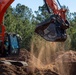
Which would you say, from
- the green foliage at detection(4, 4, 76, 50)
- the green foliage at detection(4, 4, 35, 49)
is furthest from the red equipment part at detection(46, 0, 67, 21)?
the green foliage at detection(4, 4, 35, 49)

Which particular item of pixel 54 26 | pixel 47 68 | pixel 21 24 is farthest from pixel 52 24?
pixel 21 24

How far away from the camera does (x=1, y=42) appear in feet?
35.4

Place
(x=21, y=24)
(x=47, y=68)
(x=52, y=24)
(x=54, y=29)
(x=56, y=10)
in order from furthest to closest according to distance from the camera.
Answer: (x=21, y=24) < (x=47, y=68) < (x=56, y=10) < (x=52, y=24) < (x=54, y=29)

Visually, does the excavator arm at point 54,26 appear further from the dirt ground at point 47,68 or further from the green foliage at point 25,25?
the green foliage at point 25,25

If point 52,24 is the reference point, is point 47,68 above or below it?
below

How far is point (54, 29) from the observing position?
32.4 feet

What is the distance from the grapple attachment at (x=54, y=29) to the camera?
32.2 feet

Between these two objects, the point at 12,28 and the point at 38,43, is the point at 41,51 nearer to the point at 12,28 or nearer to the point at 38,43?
the point at 38,43

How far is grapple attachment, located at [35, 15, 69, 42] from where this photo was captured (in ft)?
32.2

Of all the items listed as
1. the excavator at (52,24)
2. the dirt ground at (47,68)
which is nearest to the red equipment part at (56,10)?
the excavator at (52,24)

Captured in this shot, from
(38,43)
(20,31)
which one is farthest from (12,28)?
(38,43)

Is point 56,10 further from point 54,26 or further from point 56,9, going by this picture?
point 54,26

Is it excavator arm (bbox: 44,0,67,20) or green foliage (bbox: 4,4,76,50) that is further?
green foliage (bbox: 4,4,76,50)

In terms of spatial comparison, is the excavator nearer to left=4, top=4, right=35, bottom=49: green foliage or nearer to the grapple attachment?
the grapple attachment
